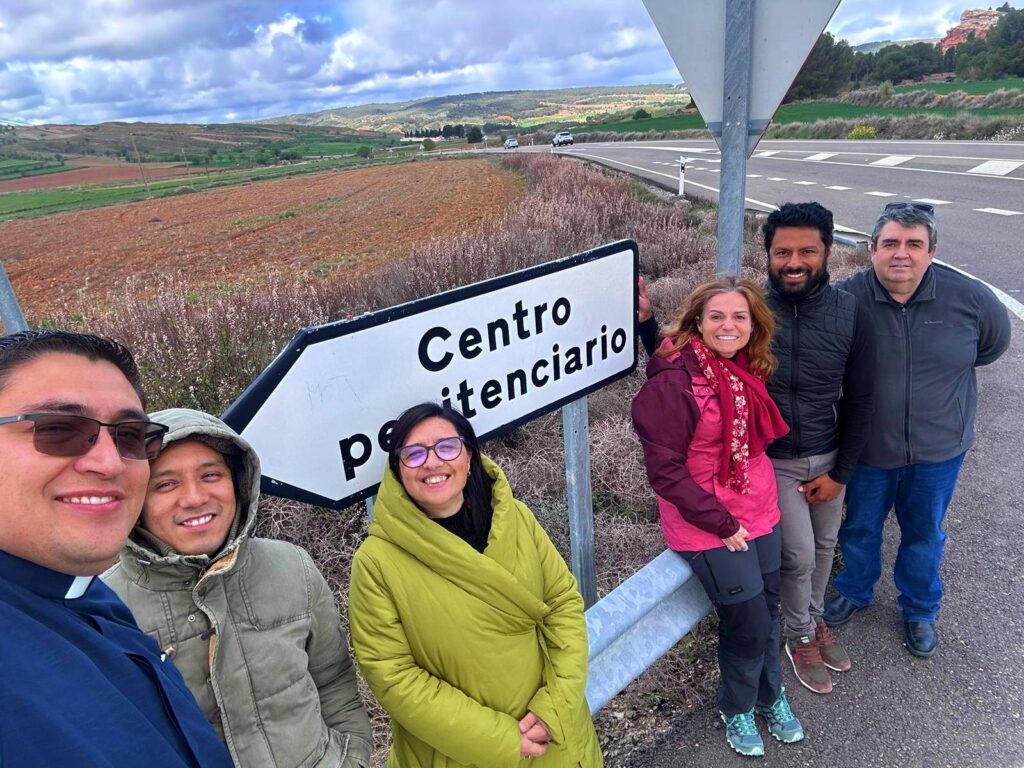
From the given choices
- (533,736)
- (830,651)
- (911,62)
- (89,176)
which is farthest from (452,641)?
(911,62)

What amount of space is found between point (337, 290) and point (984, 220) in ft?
31.6

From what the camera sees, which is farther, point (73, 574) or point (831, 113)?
point (831, 113)

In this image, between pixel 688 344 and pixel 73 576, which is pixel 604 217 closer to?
pixel 688 344

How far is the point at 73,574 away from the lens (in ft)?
2.90

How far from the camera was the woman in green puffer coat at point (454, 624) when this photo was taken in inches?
57.9

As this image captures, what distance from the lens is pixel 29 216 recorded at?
35.4 m

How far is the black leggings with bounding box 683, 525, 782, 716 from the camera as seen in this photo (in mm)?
1995

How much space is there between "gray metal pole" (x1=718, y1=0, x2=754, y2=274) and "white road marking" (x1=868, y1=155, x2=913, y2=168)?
17556 mm

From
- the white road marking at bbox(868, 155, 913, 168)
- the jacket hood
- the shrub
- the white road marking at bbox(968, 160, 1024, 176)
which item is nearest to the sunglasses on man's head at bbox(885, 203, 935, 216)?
the jacket hood

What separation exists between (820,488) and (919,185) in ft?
46.2

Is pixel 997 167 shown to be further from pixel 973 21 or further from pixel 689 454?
pixel 973 21

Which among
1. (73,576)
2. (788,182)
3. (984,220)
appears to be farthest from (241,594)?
(788,182)

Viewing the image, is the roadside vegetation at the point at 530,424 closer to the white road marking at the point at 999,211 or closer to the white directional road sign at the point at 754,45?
the white directional road sign at the point at 754,45

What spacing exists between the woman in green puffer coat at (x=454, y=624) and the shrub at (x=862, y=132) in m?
28.8
